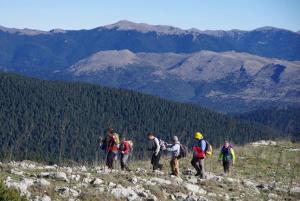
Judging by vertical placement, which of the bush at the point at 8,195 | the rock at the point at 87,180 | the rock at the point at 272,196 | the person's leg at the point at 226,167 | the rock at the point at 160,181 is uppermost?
the bush at the point at 8,195

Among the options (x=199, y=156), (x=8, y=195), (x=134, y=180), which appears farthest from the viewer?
(x=199, y=156)

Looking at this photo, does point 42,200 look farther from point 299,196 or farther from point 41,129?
point 41,129

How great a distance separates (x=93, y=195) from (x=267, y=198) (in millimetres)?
6819

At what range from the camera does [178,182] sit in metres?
19.3

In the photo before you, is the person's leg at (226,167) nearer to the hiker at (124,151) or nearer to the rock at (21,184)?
the hiker at (124,151)

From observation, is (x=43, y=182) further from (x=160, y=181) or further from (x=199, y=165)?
(x=199, y=165)

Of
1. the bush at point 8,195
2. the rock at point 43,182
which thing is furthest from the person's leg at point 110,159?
the bush at point 8,195

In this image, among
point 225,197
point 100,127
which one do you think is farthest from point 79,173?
point 100,127

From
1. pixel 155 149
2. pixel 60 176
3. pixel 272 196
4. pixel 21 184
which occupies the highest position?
pixel 21 184

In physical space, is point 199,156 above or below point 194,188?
above

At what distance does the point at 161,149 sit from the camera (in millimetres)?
24922

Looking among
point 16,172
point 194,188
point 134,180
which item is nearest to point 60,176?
point 16,172

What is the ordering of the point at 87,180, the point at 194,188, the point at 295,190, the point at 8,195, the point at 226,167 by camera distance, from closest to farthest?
the point at 8,195 < the point at 87,180 < the point at 194,188 < the point at 295,190 < the point at 226,167

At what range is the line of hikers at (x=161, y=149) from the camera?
912 inches
